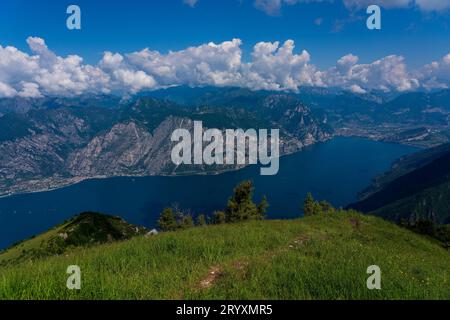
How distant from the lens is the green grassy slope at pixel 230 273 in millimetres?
10359

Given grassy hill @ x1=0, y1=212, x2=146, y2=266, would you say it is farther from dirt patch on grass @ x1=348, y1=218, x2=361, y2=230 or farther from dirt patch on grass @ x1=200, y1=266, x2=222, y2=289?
dirt patch on grass @ x1=200, y1=266, x2=222, y2=289

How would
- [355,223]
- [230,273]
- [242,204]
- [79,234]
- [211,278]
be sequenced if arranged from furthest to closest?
[79,234] < [242,204] < [355,223] < [230,273] < [211,278]

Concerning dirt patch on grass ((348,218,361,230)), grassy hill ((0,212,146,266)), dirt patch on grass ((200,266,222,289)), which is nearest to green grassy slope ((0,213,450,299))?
dirt patch on grass ((200,266,222,289))

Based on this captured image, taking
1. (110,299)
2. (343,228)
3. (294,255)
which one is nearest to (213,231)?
(294,255)

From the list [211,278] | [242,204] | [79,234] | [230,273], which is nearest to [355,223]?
[230,273]

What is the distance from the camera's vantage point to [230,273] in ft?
43.2

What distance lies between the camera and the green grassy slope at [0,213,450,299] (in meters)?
10.4

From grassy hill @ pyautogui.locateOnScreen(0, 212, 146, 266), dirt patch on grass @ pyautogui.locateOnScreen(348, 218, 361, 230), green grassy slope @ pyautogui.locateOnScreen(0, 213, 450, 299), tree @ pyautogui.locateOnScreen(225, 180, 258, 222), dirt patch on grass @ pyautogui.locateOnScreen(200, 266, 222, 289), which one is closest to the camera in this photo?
green grassy slope @ pyautogui.locateOnScreen(0, 213, 450, 299)

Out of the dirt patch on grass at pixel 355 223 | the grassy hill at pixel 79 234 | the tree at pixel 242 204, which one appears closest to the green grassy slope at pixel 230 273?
the dirt patch on grass at pixel 355 223

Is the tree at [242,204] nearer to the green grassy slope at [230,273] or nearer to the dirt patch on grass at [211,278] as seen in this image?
the green grassy slope at [230,273]

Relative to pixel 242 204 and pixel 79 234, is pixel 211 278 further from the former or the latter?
pixel 79 234

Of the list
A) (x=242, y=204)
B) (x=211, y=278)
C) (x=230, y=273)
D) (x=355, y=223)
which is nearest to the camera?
(x=211, y=278)
